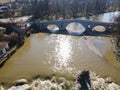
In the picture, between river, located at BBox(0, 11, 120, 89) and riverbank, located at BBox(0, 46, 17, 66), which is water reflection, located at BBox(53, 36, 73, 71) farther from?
riverbank, located at BBox(0, 46, 17, 66)

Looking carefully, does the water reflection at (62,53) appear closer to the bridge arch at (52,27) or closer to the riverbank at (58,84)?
the riverbank at (58,84)

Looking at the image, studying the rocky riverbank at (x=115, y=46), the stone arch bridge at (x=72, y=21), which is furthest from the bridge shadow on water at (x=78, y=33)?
the rocky riverbank at (x=115, y=46)

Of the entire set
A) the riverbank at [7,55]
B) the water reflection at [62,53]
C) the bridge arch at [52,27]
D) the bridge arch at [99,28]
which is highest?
the riverbank at [7,55]

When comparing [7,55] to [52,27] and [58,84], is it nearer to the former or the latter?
[58,84]

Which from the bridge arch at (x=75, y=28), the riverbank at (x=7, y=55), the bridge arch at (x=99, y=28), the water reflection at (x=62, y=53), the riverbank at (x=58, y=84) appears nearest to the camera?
the riverbank at (x=58, y=84)

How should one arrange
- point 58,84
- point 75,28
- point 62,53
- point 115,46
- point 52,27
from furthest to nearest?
point 52,27, point 75,28, point 115,46, point 62,53, point 58,84

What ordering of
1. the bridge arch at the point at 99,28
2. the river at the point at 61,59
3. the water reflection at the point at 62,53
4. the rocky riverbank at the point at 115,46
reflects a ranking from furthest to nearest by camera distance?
the bridge arch at the point at 99,28, the rocky riverbank at the point at 115,46, the water reflection at the point at 62,53, the river at the point at 61,59

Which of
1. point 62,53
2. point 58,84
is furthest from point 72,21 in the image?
point 58,84

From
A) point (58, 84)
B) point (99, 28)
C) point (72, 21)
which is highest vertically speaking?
point (72, 21)
